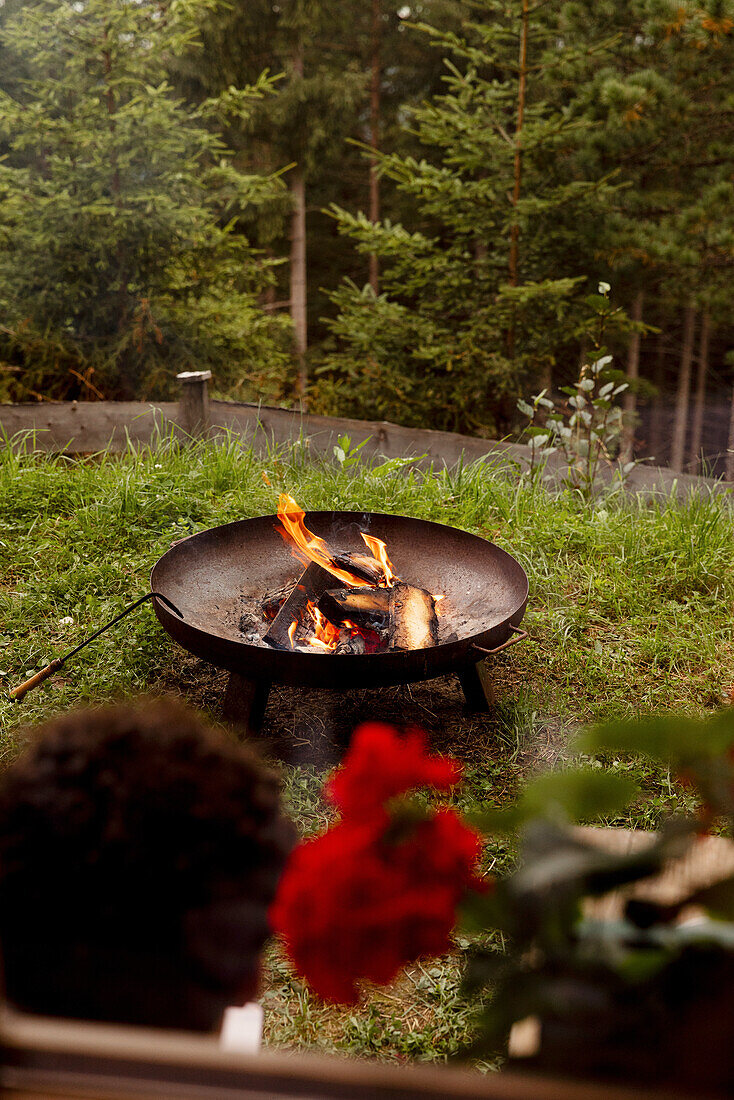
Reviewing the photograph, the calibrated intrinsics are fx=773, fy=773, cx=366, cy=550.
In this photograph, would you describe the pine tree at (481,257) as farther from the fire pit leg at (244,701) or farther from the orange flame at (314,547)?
the fire pit leg at (244,701)

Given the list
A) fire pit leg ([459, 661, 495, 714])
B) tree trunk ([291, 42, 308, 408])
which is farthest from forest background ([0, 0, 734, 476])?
fire pit leg ([459, 661, 495, 714])

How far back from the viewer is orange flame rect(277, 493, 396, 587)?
8.09 ft

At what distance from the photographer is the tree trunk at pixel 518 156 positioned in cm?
556

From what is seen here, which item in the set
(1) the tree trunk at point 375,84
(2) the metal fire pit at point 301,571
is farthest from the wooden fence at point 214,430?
(1) the tree trunk at point 375,84

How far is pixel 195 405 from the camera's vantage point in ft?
15.0

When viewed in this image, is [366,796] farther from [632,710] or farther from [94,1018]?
[632,710]

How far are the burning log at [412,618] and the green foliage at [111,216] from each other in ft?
13.7

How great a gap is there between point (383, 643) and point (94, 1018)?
1856 millimetres

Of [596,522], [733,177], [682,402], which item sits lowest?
[682,402]

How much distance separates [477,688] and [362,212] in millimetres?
5560

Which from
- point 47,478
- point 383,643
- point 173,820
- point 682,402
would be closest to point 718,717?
point 173,820

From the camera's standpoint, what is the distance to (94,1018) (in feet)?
1.49

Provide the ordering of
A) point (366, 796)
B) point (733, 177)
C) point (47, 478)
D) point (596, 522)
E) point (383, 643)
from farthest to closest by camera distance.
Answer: point (733, 177)
point (47, 478)
point (596, 522)
point (383, 643)
point (366, 796)

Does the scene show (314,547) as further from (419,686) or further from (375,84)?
(375,84)
